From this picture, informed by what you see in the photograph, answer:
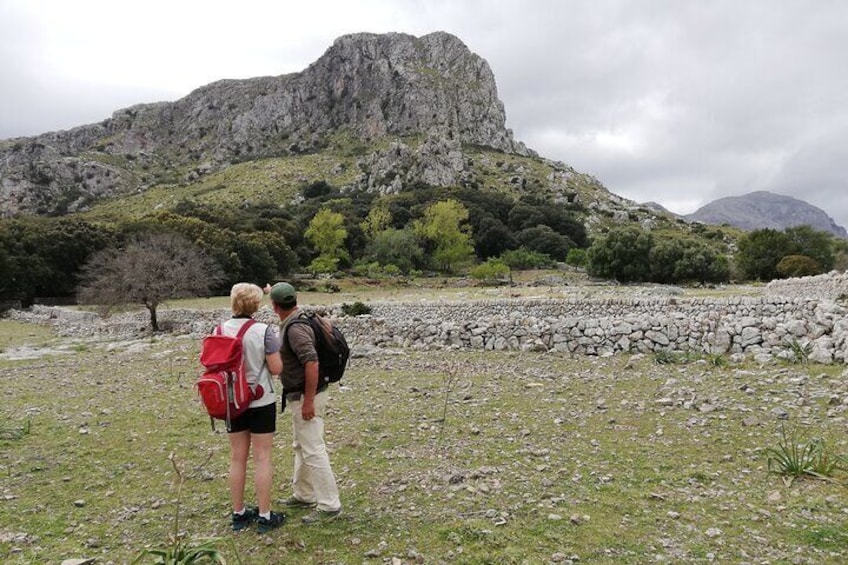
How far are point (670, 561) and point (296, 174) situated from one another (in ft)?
393

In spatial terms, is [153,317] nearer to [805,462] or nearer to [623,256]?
[805,462]

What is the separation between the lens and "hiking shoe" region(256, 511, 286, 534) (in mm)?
4676

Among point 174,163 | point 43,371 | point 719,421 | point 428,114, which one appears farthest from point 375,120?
point 719,421

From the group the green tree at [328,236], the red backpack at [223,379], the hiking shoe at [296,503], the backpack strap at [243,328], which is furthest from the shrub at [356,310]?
the green tree at [328,236]

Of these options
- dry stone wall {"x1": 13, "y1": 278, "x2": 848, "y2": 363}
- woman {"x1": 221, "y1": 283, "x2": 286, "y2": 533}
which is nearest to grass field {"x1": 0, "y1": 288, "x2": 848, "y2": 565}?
woman {"x1": 221, "y1": 283, "x2": 286, "y2": 533}

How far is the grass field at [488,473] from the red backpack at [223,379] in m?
1.19

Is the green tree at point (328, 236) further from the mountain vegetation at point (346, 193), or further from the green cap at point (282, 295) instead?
the green cap at point (282, 295)

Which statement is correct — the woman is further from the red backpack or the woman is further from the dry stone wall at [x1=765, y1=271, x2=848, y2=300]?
the dry stone wall at [x1=765, y1=271, x2=848, y2=300]

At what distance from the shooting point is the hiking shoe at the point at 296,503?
528 cm

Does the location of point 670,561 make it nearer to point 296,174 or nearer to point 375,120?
point 296,174

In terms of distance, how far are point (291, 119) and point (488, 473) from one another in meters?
161

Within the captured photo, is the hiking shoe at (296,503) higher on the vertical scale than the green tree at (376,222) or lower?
lower

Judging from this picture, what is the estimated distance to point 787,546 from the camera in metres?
4.07

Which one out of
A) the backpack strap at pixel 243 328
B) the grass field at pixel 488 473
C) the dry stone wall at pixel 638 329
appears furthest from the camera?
the dry stone wall at pixel 638 329
